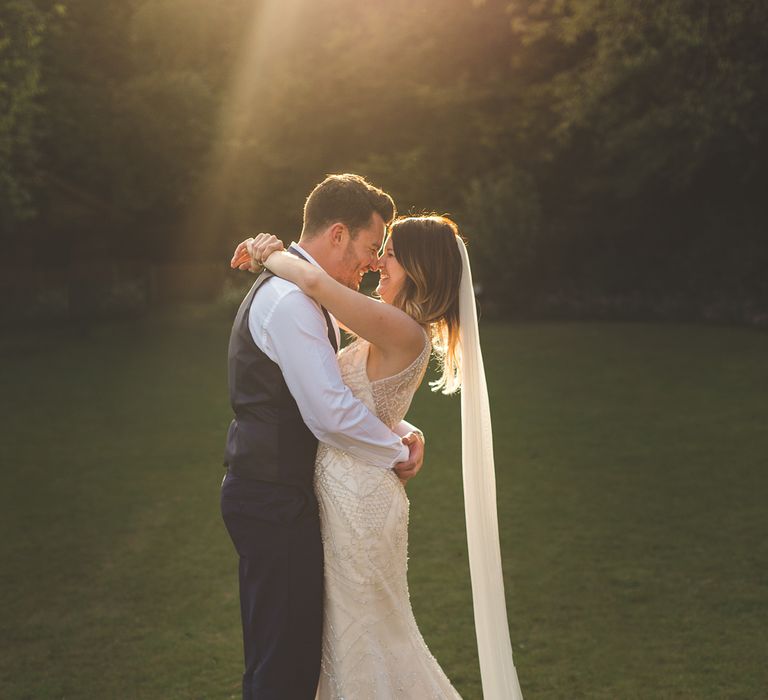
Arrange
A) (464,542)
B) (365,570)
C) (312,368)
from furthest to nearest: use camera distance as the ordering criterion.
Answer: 1. (464,542)
2. (365,570)
3. (312,368)

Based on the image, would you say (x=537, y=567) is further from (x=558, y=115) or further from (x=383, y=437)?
(x=558, y=115)

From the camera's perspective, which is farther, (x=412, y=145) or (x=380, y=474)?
(x=412, y=145)

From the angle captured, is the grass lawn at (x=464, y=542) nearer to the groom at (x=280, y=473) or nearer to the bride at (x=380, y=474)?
the bride at (x=380, y=474)

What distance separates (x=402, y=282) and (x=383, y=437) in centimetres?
64

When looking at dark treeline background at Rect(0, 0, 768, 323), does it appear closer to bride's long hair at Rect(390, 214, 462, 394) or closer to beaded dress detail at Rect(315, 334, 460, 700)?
bride's long hair at Rect(390, 214, 462, 394)

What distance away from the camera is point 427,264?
392 centimetres

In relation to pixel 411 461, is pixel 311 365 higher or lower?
higher

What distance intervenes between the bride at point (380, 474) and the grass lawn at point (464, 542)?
1.78 metres

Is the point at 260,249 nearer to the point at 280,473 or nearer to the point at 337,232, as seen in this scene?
the point at 337,232

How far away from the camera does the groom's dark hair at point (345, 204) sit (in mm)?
3854

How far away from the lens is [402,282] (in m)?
3.93

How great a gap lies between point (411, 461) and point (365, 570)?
431mm

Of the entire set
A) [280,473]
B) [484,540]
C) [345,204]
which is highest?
[345,204]

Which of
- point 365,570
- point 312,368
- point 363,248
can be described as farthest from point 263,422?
point 363,248
